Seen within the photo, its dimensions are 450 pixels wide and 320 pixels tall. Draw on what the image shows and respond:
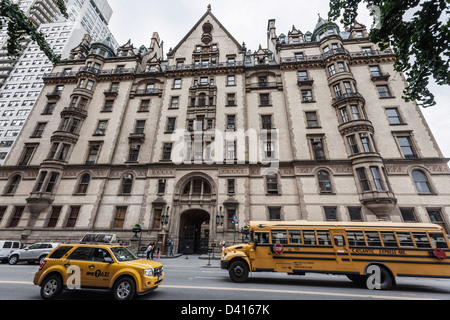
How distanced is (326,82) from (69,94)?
1470 inches

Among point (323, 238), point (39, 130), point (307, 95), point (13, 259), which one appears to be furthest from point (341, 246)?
point (39, 130)

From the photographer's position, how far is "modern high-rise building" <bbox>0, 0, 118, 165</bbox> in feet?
173

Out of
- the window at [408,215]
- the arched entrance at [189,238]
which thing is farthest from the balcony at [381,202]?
the arched entrance at [189,238]

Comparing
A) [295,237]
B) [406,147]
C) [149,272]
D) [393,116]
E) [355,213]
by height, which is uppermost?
[393,116]

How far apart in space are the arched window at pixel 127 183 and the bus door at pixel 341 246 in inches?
850

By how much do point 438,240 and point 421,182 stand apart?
49.4 feet

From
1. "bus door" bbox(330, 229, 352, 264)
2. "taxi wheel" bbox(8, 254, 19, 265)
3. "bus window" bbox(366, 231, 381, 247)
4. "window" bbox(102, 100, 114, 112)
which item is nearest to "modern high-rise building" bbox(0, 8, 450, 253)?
"window" bbox(102, 100, 114, 112)

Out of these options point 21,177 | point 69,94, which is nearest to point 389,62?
point 69,94

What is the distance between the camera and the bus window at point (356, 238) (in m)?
9.14

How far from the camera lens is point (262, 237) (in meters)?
9.87

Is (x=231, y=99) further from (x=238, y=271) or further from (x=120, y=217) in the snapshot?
(x=238, y=271)

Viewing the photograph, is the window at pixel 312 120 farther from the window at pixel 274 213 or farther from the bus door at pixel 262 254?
the bus door at pixel 262 254

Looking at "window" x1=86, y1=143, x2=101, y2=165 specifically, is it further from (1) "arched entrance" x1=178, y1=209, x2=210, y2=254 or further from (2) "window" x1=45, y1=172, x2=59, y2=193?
(1) "arched entrance" x1=178, y1=209, x2=210, y2=254

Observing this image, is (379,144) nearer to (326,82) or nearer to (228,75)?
(326,82)
